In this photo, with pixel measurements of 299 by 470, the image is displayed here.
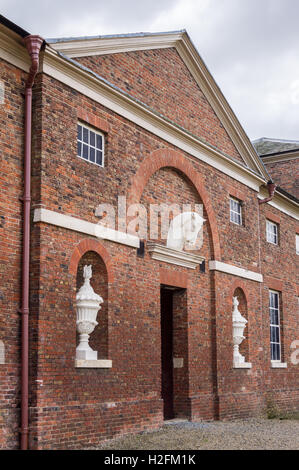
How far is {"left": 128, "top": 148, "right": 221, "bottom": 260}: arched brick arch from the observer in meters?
13.8

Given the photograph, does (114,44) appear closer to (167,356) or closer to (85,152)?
(85,152)

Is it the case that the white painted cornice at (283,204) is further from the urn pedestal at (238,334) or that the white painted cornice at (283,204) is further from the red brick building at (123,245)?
the urn pedestal at (238,334)

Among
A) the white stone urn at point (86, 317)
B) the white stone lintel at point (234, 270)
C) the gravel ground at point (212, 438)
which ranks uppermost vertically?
the white stone lintel at point (234, 270)

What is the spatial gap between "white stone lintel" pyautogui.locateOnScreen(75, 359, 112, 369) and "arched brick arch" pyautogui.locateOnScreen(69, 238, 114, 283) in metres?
1.54

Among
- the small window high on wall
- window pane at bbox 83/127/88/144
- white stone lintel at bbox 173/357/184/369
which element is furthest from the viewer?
white stone lintel at bbox 173/357/184/369

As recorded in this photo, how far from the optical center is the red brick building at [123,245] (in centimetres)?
1079

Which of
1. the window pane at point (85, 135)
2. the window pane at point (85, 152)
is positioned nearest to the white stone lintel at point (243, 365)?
the window pane at point (85, 152)

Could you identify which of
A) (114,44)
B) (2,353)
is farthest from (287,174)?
(2,353)

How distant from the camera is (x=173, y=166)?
15219 millimetres

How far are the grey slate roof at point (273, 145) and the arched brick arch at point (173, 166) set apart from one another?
37.3 ft

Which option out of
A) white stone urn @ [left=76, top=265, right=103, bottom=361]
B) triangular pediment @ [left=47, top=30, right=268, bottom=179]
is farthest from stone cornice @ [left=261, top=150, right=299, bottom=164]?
white stone urn @ [left=76, top=265, right=103, bottom=361]

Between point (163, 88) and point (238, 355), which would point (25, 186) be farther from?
point (238, 355)

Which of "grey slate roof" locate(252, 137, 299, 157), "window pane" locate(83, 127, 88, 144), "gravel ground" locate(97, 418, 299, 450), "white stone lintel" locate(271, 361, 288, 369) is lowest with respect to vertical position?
"gravel ground" locate(97, 418, 299, 450)

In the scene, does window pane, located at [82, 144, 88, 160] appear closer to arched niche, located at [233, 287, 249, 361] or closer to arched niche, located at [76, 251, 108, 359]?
arched niche, located at [76, 251, 108, 359]
